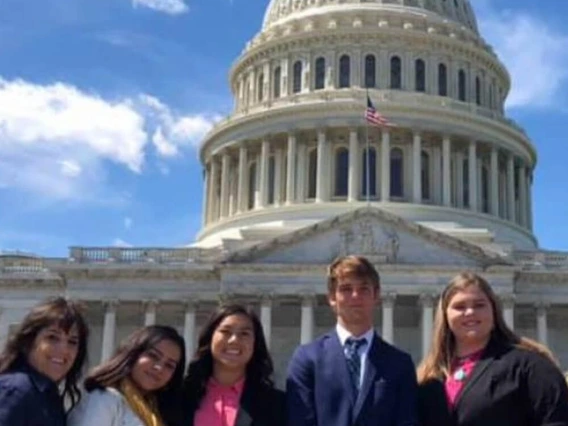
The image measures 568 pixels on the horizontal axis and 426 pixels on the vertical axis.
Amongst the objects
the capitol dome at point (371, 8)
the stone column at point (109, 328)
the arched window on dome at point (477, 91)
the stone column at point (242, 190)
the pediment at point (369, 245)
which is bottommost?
the stone column at point (109, 328)

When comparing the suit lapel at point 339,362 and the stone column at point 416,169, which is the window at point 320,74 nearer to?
the stone column at point 416,169

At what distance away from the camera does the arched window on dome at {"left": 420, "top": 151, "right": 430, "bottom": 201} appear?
6788 cm

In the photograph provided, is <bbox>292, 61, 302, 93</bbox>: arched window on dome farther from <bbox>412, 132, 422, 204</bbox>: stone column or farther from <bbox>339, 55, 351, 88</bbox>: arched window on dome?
<bbox>412, 132, 422, 204</bbox>: stone column

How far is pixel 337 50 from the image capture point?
72.4 meters

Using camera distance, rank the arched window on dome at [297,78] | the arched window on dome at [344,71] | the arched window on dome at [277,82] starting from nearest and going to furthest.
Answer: the arched window on dome at [344,71] < the arched window on dome at [297,78] < the arched window on dome at [277,82]

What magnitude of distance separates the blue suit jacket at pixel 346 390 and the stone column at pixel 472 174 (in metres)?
60.1

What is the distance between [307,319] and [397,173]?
63.8ft

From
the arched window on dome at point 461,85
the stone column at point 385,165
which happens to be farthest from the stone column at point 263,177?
the arched window on dome at point 461,85

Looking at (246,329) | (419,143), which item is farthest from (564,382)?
(419,143)

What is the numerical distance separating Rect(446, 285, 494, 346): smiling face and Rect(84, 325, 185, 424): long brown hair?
243cm

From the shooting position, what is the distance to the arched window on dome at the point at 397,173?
222 ft

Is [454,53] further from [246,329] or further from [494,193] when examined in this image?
[246,329]

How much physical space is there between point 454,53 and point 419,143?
9.66m

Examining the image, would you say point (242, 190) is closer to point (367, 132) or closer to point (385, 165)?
point (367, 132)
